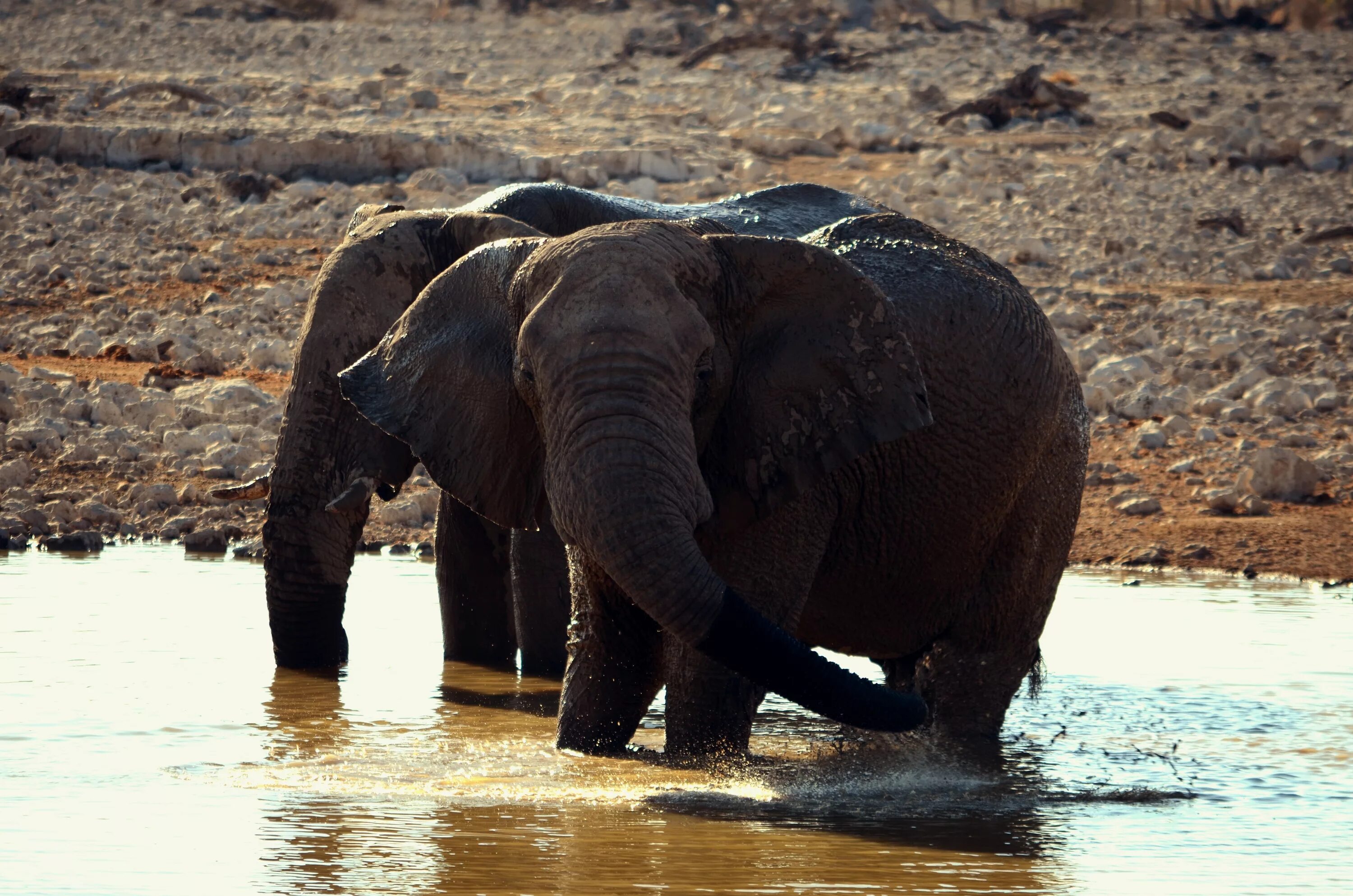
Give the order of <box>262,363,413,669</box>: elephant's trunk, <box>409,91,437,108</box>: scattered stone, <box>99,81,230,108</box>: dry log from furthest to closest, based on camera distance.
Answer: <box>409,91,437,108</box>: scattered stone, <box>99,81,230,108</box>: dry log, <box>262,363,413,669</box>: elephant's trunk

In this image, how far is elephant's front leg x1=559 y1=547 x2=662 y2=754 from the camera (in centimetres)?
557

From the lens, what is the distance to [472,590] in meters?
8.17

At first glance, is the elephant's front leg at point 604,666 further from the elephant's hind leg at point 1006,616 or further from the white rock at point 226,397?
the white rock at point 226,397

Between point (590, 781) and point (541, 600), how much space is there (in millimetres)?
2229

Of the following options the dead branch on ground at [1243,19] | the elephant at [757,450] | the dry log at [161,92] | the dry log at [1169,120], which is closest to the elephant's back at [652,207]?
the elephant at [757,450]

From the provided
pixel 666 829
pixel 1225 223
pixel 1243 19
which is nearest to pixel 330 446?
pixel 666 829

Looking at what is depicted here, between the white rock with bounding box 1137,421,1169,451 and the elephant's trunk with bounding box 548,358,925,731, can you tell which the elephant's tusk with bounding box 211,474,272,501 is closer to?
the elephant's trunk with bounding box 548,358,925,731

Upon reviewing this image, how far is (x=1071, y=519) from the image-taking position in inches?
258

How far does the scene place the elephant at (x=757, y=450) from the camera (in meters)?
4.75

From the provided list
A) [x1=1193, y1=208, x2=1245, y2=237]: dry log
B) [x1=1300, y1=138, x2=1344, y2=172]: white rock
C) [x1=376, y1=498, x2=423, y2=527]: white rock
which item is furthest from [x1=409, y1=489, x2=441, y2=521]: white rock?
[x1=1300, y1=138, x2=1344, y2=172]: white rock

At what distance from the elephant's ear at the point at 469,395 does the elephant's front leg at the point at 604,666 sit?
312mm

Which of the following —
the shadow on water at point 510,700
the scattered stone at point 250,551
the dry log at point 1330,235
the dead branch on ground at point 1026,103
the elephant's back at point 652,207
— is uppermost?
the dead branch on ground at point 1026,103

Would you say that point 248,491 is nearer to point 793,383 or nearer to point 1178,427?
point 793,383

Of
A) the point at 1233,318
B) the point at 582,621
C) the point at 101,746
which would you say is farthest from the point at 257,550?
the point at 1233,318
